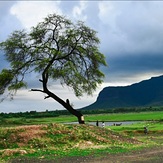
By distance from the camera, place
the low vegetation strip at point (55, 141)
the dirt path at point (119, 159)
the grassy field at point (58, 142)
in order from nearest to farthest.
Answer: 1. the dirt path at point (119, 159)
2. the grassy field at point (58, 142)
3. the low vegetation strip at point (55, 141)

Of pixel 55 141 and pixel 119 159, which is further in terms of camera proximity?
pixel 55 141

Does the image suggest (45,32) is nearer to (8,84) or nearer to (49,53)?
(49,53)

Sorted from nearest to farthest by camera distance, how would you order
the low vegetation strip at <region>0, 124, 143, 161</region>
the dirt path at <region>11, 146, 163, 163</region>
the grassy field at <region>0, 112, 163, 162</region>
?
the dirt path at <region>11, 146, 163, 163</region> < the grassy field at <region>0, 112, 163, 162</region> < the low vegetation strip at <region>0, 124, 143, 161</region>

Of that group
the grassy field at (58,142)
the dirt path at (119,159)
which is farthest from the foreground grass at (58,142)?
the dirt path at (119,159)

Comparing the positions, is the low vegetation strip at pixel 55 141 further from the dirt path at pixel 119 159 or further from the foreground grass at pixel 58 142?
the dirt path at pixel 119 159

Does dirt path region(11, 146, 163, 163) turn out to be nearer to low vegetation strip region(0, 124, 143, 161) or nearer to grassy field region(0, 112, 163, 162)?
grassy field region(0, 112, 163, 162)

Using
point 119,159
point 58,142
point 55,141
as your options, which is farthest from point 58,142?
point 119,159

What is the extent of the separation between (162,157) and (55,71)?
18635 millimetres

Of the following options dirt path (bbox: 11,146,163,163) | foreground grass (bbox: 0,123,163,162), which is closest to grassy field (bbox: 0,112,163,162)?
foreground grass (bbox: 0,123,163,162)

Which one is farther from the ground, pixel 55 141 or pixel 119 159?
pixel 55 141

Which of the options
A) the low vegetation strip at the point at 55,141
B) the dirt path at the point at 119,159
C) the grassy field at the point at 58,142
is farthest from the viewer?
the low vegetation strip at the point at 55,141

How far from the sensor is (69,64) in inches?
1592

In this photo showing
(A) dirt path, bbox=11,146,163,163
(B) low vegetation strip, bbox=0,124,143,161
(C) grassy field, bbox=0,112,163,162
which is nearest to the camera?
(A) dirt path, bbox=11,146,163,163

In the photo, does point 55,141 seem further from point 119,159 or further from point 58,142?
point 119,159
